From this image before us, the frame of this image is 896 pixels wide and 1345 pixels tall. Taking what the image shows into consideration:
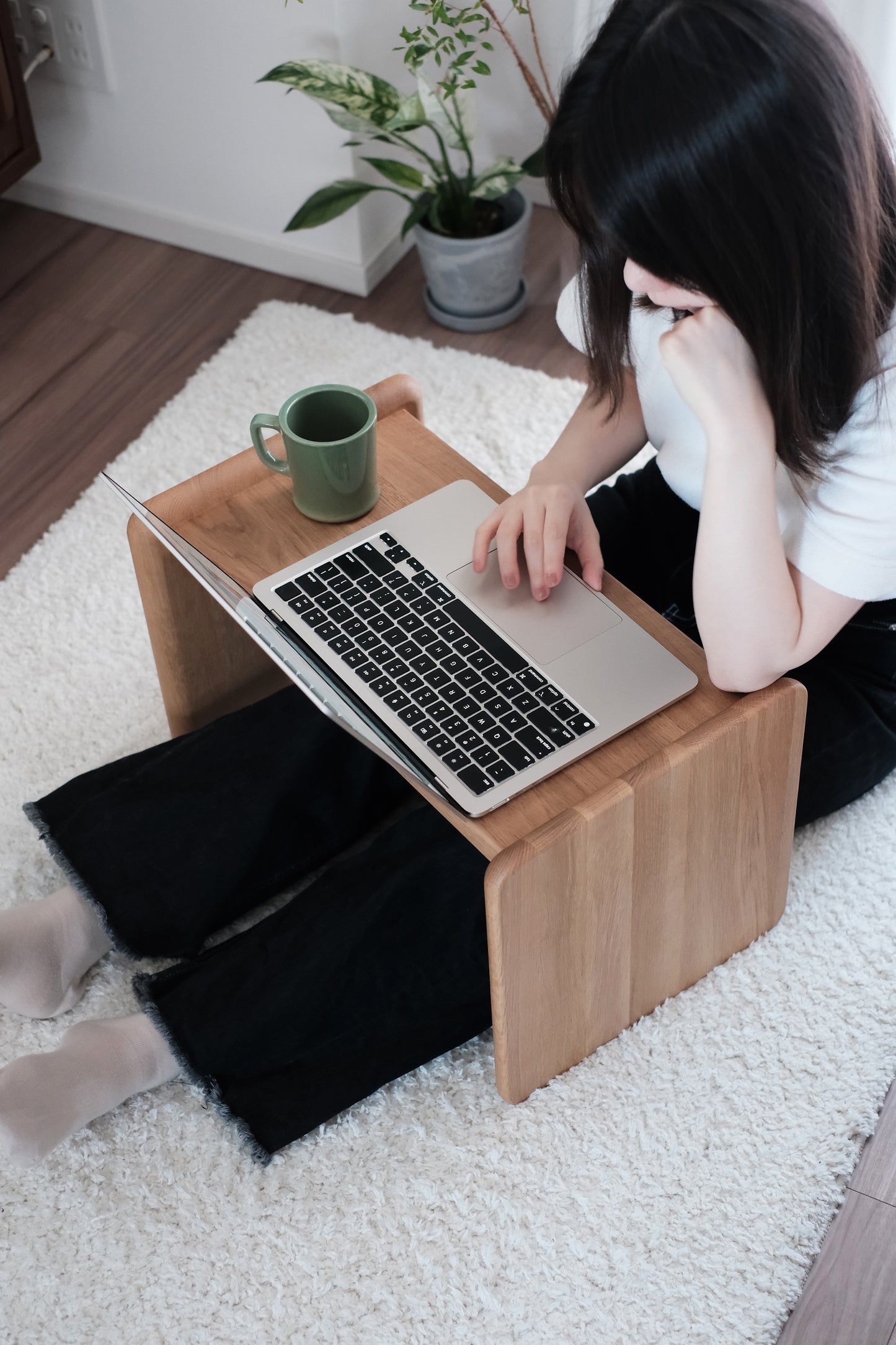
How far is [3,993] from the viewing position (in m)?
1.22

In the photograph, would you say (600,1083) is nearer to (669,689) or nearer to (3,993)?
(669,689)

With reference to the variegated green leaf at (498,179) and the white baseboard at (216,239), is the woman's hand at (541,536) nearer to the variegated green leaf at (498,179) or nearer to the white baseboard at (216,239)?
the variegated green leaf at (498,179)

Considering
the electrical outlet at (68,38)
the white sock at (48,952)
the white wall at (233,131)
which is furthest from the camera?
the electrical outlet at (68,38)

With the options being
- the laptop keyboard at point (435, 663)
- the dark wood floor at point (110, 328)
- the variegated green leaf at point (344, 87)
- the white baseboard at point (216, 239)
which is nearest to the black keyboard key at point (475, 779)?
the laptop keyboard at point (435, 663)

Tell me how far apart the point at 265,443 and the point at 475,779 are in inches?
15.7

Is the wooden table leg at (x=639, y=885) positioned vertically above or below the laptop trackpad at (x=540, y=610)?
below

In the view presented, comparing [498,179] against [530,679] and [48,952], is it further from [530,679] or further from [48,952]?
[48,952]

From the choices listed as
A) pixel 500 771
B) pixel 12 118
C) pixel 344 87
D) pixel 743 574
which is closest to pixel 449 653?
pixel 500 771

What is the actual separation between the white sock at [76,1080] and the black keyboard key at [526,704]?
1.64ft

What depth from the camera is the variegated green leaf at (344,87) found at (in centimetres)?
172

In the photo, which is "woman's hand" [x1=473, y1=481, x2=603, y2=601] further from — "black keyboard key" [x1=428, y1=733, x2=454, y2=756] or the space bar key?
"black keyboard key" [x1=428, y1=733, x2=454, y2=756]

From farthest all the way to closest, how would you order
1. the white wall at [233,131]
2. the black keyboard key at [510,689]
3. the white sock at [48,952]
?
the white wall at [233,131], the white sock at [48,952], the black keyboard key at [510,689]

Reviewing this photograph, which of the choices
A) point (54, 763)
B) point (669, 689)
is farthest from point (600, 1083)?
point (54, 763)

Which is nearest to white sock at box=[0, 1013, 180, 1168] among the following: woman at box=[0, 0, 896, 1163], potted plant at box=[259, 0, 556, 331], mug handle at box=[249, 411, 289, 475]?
woman at box=[0, 0, 896, 1163]
